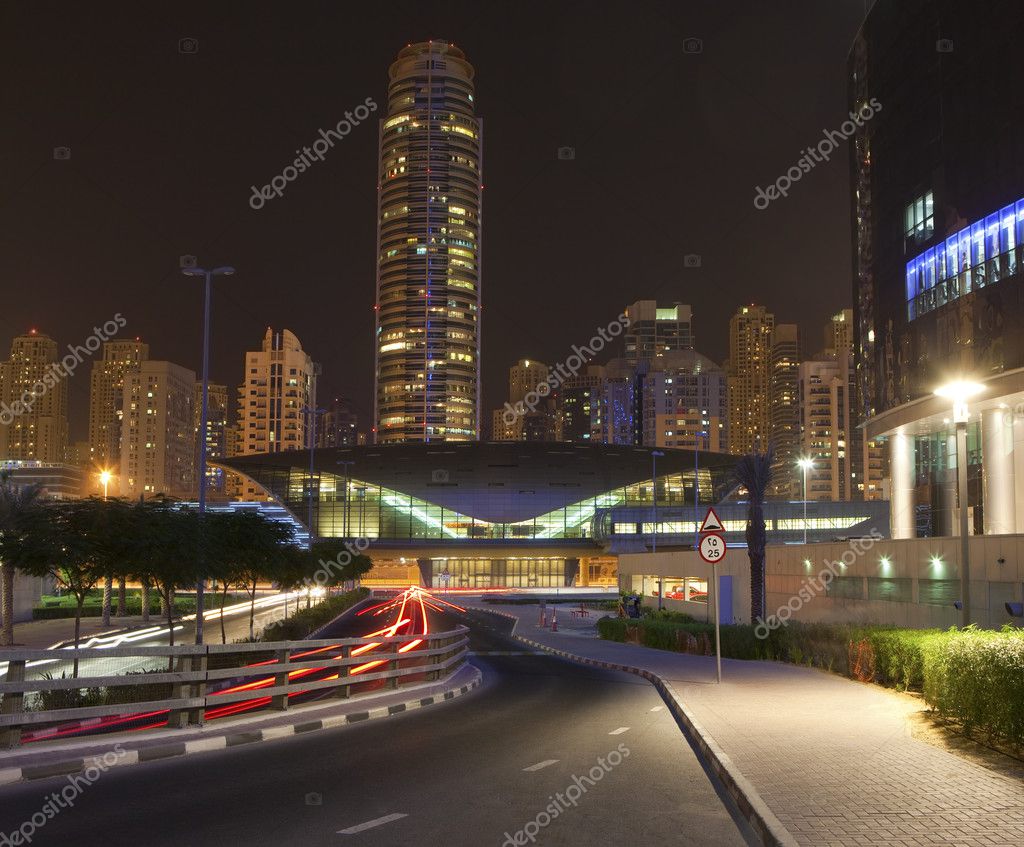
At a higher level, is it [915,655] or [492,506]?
[492,506]

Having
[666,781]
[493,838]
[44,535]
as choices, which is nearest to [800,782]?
[666,781]

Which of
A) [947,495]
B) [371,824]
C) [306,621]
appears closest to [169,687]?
[371,824]

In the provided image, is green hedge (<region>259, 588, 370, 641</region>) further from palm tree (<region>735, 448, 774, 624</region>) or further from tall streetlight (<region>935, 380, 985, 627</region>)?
tall streetlight (<region>935, 380, 985, 627</region>)

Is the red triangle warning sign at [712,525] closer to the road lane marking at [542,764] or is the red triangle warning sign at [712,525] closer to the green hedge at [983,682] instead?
the green hedge at [983,682]

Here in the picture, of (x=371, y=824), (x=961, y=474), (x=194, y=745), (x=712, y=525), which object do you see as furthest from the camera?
(x=712, y=525)

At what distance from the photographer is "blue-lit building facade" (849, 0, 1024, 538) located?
122 feet

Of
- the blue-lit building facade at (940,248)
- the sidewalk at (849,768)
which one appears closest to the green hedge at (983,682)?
the sidewalk at (849,768)

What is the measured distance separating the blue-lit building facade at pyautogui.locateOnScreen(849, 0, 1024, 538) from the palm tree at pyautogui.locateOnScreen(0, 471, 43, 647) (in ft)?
96.1

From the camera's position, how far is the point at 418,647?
3428 cm

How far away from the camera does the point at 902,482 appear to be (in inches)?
1962

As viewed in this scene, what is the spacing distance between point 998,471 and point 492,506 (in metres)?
98.1

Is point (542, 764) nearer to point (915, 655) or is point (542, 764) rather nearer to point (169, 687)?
point (915, 655)

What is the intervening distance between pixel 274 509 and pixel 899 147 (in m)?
107

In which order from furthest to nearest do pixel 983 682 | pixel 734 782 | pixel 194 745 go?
pixel 983 682 < pixel 194 745 < pixel 734 782
